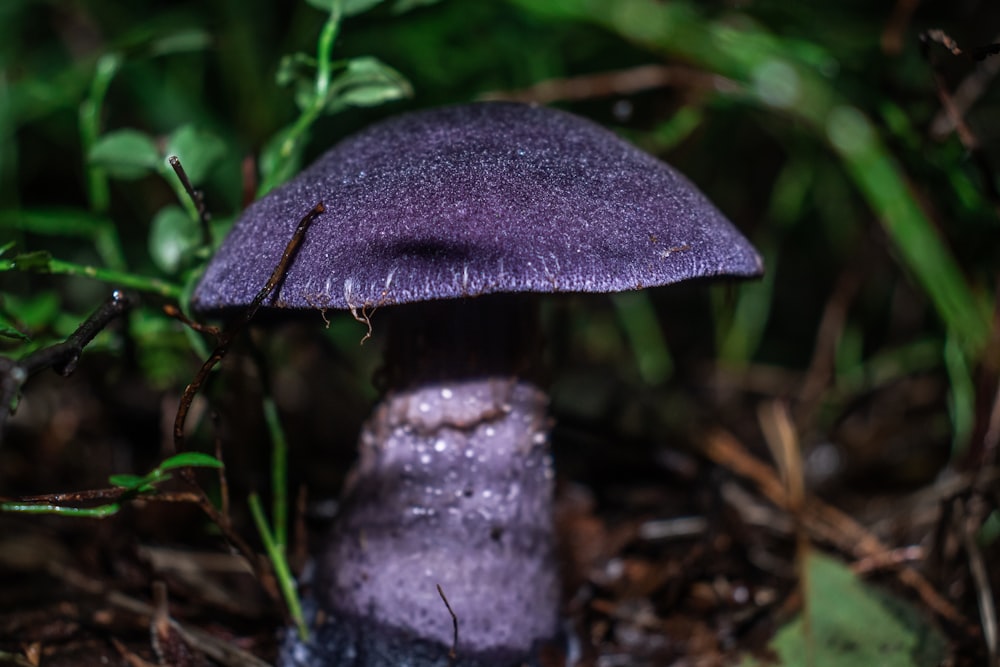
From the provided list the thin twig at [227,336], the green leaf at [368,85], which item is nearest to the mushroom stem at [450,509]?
the thin twig at [227,336]

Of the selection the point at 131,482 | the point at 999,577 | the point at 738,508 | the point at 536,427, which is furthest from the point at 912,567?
the point at 131,482

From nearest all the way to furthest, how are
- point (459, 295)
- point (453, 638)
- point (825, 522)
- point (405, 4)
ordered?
point (459, 295), point (453, 638), point (405, 4), point (825, 522)

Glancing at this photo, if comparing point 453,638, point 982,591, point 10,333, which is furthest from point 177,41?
point 982,591

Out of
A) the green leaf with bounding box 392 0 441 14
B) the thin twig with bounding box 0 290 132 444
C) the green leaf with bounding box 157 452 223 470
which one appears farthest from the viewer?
the green leaf with bounding box 392 0 441 14

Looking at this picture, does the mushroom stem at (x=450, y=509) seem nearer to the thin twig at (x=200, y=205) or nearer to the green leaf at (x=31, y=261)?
the thin twig at (x=200, y=205)

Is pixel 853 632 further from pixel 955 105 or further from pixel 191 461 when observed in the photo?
pixel 191 461

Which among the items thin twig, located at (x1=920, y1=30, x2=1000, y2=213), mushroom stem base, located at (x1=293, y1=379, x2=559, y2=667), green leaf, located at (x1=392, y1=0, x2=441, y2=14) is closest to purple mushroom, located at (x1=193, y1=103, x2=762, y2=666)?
mushroom stem base, located at (x1=293, y1=379, x2=559, y2=667)

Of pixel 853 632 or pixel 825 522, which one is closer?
pixel 853 632

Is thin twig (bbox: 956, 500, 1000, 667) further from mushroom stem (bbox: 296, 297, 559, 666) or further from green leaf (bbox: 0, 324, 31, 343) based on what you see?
green leaf (bbox: 0, 324, 31, 343)

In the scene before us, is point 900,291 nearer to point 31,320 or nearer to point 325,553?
point 325,553
